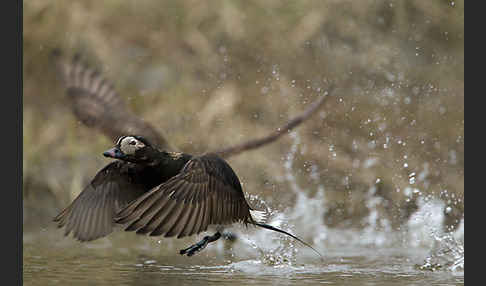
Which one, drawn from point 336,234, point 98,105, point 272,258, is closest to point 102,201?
point 98,105

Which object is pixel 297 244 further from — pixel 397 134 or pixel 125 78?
pixel 125 78

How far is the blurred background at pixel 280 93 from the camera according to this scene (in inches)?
325

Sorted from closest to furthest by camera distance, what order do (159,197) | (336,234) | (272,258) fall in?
(159,197), (272,258), (336,234)

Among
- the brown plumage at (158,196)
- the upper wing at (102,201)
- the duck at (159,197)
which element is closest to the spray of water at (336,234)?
the duck at (159,197)

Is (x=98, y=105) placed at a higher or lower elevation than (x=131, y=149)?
higher

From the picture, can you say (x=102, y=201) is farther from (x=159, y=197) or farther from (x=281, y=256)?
(x=281, y=256)

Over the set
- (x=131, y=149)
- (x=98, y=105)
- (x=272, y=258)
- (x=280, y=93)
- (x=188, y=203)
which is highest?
(x=280, y=93)

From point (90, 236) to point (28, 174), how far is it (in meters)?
3.10

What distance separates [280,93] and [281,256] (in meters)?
3.21

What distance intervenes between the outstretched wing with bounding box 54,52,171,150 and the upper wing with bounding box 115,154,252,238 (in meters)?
0.99

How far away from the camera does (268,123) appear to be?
883 cm

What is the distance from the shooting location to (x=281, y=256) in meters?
6.07

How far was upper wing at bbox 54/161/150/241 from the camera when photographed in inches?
222

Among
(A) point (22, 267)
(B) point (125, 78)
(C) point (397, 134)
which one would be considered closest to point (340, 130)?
(C) point (397, 134)
